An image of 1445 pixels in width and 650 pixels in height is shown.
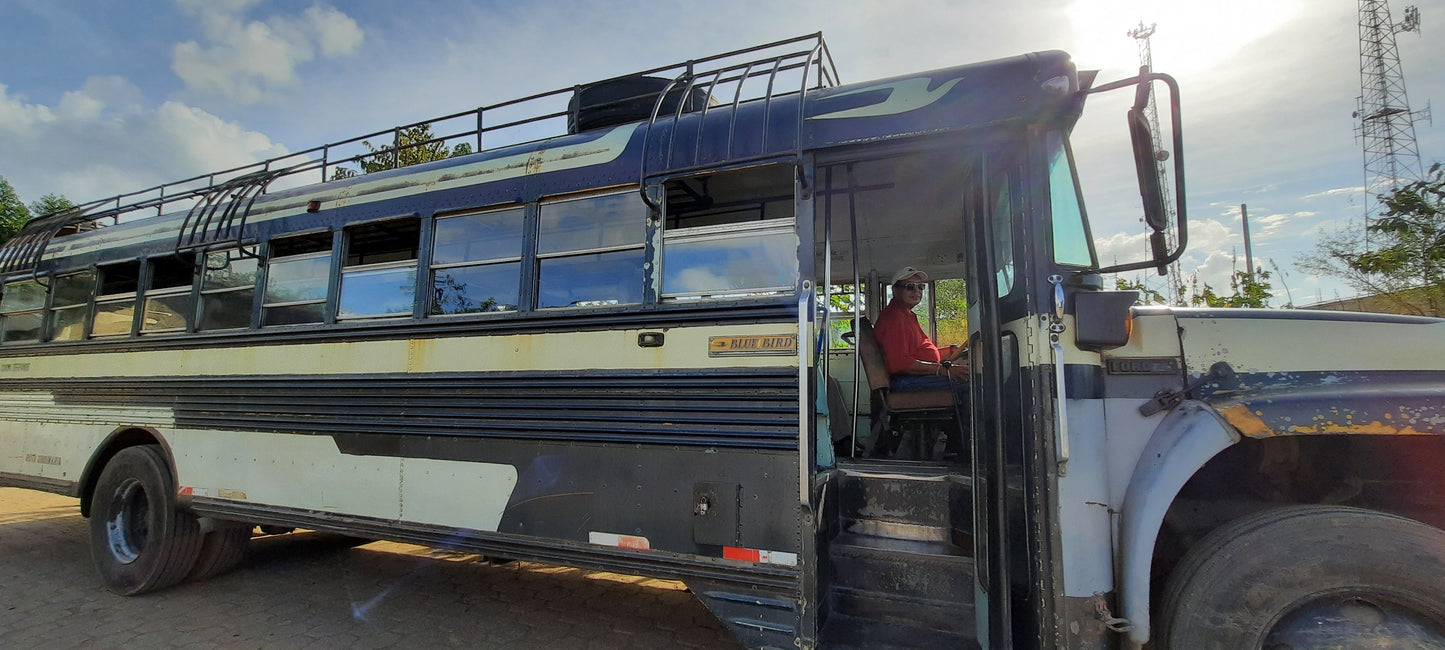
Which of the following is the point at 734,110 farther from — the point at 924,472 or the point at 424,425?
the point at 424,425

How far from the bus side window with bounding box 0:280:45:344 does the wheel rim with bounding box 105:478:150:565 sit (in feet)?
6.81

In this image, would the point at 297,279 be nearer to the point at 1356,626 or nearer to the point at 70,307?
the point at 70,307

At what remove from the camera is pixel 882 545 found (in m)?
2.86

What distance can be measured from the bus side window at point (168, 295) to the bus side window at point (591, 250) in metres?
3.23

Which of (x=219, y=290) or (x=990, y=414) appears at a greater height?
(x=219, y=290)

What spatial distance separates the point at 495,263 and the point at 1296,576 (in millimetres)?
3699

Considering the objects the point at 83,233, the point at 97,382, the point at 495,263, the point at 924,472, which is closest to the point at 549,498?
the point at 495,263

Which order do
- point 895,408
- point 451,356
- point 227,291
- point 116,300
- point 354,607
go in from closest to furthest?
point 451,356, point 895,408, point 354,607, point 227,291, point 116,300

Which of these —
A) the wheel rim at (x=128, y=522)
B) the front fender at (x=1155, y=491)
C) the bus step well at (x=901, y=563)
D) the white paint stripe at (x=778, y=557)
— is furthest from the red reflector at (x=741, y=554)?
the wheel rim at (x=128, y=522)

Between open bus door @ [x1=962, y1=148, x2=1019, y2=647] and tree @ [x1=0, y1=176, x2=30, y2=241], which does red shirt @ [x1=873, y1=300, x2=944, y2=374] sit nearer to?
open bus door @ [x1=962, y1=148, x2=1019, y2=647]

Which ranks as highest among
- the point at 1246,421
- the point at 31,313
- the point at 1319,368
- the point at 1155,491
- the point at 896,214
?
the point at 896,214

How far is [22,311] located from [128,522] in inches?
108

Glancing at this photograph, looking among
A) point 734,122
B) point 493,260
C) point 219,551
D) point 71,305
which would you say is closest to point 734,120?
point 734,122

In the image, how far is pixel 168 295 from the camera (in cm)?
482
